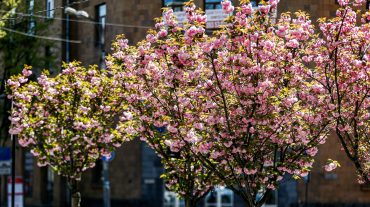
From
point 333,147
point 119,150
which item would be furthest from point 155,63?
point 119,150

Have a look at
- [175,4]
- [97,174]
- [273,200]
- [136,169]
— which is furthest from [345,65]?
[97,174]

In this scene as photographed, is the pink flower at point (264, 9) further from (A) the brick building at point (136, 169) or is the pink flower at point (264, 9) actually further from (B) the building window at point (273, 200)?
(B) the building window at point (273, 200)

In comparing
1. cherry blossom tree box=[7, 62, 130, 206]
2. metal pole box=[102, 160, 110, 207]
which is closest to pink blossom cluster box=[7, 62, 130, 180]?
cherry blossom tree box=[7, 62, 130, 206]

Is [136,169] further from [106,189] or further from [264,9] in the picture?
[264,9]

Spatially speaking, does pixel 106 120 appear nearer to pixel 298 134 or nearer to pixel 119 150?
pixel 298 134

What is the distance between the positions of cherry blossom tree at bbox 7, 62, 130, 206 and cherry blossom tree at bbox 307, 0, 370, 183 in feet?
24.3

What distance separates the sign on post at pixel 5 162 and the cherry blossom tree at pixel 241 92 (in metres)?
9.59

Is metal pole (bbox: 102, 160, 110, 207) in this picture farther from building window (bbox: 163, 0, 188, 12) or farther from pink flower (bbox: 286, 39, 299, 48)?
pink flower (bbox: 286, 39, 299, 48)

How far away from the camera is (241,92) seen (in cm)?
1502

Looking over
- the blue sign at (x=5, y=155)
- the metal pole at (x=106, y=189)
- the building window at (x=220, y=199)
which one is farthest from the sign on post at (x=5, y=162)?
the building window at (x=220, y=199)

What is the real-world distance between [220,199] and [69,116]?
13.1m

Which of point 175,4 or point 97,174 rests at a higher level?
point 175,4

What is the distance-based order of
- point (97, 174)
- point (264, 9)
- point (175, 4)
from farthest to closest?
point (97, 174)
point (175, 4)
point (264, 9)

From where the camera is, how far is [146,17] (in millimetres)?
34500
